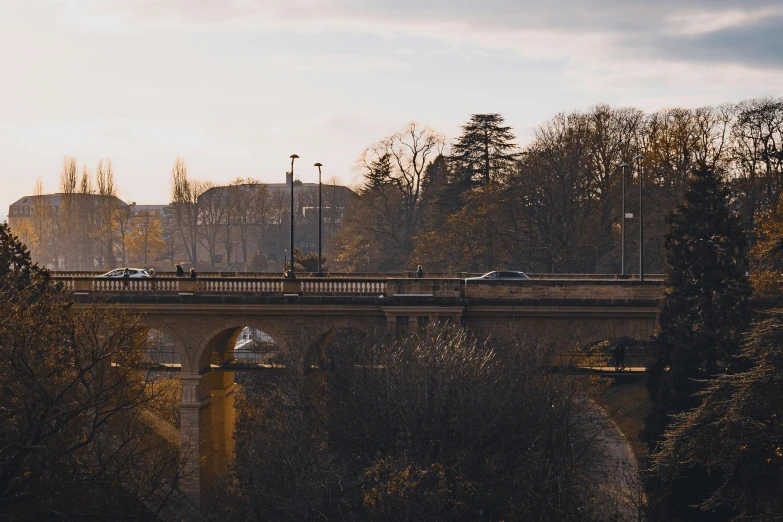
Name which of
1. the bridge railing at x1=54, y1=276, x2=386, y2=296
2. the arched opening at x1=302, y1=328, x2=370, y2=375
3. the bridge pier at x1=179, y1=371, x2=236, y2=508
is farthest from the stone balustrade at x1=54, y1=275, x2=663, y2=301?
→ the bridge pier at x1=179, y1=371, x2=236, y2=508

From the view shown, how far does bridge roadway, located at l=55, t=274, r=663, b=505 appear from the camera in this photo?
4006 cm

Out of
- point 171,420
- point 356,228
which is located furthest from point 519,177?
point 171,420

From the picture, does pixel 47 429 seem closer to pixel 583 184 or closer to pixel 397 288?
pixel 397 288

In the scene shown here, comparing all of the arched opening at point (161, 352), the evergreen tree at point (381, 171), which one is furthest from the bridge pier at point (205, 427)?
the evergreen tree at point (381, 171)

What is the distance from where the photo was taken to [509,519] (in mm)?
27438

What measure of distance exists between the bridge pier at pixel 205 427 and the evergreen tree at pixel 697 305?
18.0 m

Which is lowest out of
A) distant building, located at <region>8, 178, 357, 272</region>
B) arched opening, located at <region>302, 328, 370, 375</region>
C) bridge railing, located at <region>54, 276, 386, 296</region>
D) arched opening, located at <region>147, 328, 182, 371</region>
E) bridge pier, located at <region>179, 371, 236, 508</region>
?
bridge pier, located at <region>179, 371, 236, 508</region>

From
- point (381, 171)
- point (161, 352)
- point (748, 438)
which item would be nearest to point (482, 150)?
point (381, 171)

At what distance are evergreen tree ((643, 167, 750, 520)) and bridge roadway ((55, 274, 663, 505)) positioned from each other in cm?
463

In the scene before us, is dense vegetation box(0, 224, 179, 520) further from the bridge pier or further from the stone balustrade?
the bridge pier

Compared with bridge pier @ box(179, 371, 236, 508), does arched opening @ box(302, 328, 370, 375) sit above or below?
above

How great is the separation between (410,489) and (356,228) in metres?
68.0

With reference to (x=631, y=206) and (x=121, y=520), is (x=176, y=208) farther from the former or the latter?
(x=121, y=520)

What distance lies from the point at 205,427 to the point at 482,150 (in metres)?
43.2
